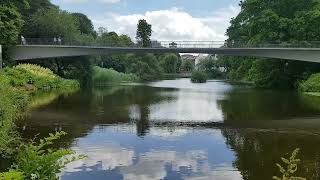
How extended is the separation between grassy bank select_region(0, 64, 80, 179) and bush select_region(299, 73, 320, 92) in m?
23.6

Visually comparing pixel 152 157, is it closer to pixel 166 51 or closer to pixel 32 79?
pixel 32 79

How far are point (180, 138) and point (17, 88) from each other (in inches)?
816

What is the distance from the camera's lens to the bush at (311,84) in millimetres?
48062

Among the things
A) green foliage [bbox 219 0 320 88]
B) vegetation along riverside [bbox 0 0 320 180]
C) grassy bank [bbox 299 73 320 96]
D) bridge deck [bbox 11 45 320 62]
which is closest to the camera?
vegetation along riverside [bbox 0 0 320 180]

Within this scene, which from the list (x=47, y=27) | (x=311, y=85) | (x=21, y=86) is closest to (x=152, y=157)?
(x=21, y=86)

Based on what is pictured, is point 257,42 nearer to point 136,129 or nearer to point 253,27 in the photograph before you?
point 253,27

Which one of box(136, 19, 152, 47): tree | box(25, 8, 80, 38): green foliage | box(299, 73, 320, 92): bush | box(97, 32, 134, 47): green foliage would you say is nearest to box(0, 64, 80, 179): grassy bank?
box(97, 32, 134, 47): green foliage

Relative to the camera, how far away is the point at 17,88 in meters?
35.9

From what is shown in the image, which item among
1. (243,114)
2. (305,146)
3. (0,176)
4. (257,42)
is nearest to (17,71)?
(243,114)

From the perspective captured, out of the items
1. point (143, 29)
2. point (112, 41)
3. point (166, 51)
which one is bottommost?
point (166, 51)

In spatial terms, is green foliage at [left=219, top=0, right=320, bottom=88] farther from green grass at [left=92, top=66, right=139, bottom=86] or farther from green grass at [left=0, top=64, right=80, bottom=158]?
green grass at [left=92, top=66, right=139, bottom=86]

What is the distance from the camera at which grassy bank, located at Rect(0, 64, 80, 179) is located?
14286 millimetres

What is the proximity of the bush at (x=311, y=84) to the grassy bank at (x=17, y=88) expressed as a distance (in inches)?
930

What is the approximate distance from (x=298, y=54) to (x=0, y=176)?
4580cm
